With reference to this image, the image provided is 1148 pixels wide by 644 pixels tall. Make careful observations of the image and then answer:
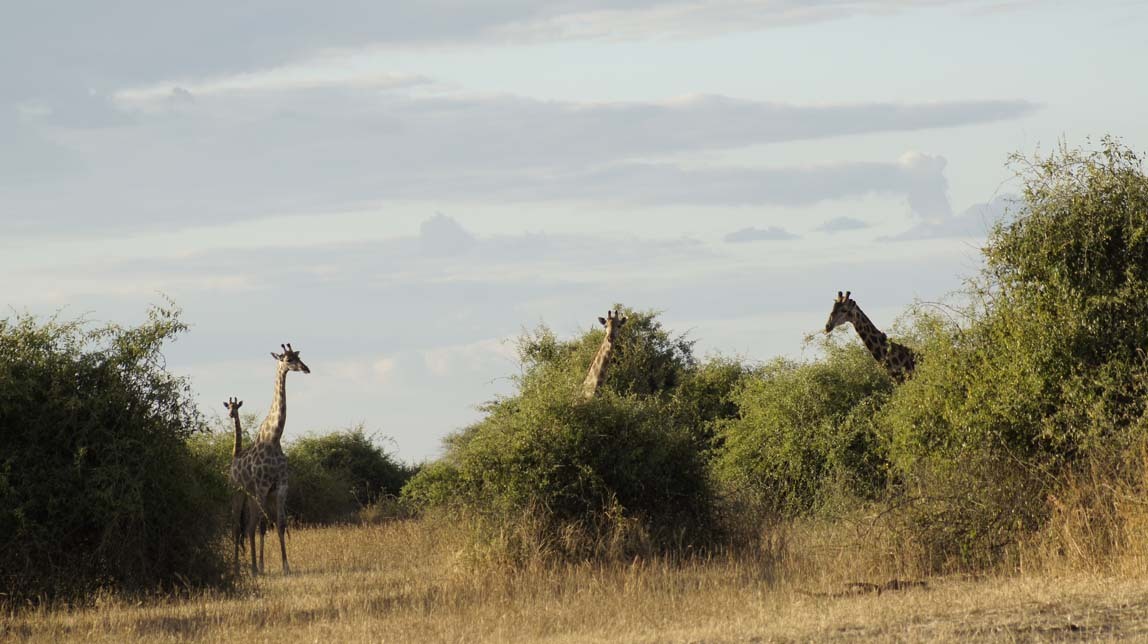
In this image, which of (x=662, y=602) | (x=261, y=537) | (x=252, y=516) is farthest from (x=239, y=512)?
(x=662, y=602)

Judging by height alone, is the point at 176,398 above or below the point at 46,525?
above

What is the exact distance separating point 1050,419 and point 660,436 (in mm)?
4896

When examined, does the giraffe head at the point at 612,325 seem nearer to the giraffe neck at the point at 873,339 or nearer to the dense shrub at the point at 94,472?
the giraffe neck at the point at 873,339

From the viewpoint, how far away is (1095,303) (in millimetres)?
15156

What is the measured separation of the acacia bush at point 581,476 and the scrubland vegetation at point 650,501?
32 millimetres

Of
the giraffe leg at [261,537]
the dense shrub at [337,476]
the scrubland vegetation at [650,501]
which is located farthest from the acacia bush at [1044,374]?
the dense shrub at [337,476]

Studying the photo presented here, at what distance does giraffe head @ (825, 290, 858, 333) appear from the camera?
76.7ft

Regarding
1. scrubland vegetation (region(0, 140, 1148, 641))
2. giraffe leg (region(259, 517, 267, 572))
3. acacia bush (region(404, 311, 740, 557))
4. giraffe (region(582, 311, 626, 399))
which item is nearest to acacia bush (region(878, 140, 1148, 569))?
scrubland vegetation (region(0, 140, 1148, 641))

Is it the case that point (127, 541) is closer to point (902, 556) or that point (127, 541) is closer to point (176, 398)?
point (176, 398)

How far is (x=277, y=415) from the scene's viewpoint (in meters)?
22.5

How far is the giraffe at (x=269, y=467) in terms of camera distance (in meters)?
21.5

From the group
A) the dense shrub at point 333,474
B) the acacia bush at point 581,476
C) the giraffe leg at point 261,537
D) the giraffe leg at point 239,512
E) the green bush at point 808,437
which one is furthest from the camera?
the dense shrub at point 333,474

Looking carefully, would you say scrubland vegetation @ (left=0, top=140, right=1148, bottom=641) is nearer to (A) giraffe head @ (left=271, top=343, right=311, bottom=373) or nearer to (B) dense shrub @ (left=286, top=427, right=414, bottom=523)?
(A) giraffe head @ (left=271, top=343, right=311, bottom=373)

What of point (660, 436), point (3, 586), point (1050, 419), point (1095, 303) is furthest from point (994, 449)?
point (3, 586)
